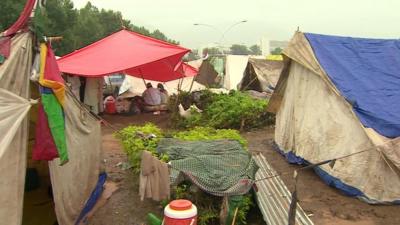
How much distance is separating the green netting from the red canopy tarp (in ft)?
15.1

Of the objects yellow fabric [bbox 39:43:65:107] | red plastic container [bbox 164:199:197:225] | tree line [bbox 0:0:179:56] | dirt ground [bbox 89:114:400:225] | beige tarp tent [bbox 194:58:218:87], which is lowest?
dirt ground [bbox 89:114:400:225]

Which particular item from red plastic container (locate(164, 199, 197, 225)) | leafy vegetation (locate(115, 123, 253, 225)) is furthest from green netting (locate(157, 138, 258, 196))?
red plastic container (locate(164, 199, 197, 225))

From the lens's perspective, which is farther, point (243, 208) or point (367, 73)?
point (367, 73)

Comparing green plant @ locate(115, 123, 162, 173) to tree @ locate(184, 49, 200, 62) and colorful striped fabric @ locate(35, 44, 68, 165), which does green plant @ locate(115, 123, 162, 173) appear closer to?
colorful striped fabric @ locate(35, 44, 68, 165)

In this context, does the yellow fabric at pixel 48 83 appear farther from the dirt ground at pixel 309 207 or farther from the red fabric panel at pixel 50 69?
the dirt ground at pixel 309 207

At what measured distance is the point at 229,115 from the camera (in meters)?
11.7

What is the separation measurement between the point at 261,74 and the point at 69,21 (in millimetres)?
18698

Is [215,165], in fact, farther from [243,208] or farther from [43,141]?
Answer: [43,141]

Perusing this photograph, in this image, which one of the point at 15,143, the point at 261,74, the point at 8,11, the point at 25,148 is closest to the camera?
the point at 15,143

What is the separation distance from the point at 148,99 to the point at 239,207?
395 inches

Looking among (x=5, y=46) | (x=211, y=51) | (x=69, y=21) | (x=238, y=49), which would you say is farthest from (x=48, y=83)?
(x=238, y=49)

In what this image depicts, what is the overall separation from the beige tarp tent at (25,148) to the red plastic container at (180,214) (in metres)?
1.32

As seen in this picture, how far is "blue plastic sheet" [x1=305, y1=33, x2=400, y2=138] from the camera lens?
271 inches

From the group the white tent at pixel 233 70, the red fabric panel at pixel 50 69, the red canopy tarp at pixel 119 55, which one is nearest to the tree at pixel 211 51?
the white tent at pixel 233 70
